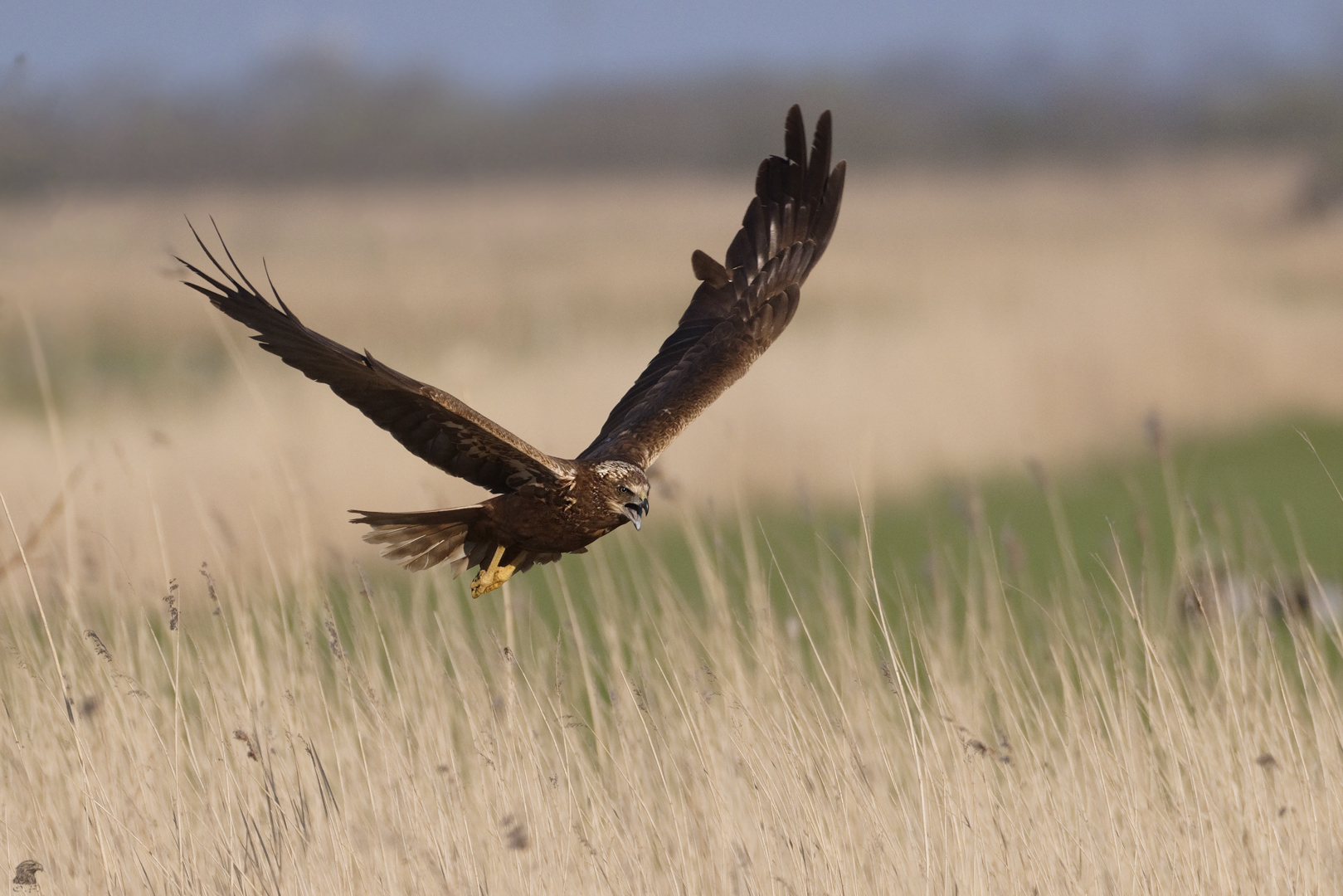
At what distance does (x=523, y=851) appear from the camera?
3.37 metres

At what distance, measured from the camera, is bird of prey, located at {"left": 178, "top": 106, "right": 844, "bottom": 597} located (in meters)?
3.52

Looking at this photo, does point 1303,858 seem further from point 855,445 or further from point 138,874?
point 855,445

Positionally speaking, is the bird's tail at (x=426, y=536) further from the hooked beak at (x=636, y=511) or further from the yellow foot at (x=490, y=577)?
the hooked beak at (x=636, y=511)

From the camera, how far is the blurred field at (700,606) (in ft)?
11.1

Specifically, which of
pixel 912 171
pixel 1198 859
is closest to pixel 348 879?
pixel 1198 859

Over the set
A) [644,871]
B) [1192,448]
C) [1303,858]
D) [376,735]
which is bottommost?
[1303,858]

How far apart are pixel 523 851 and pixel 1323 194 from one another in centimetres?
2813

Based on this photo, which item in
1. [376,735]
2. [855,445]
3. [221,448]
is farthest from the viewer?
[855,445]

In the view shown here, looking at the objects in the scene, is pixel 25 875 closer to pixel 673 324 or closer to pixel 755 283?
pixel 755 283

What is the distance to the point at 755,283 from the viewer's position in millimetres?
5445

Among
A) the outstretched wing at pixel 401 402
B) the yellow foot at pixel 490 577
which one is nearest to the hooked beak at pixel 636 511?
the outstretched wing at pixel 401 402

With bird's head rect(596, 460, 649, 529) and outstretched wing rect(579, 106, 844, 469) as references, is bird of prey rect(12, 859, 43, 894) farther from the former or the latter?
outstretched wing rect(579, 106, 844, 469)

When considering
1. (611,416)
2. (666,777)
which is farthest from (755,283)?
(666,777)

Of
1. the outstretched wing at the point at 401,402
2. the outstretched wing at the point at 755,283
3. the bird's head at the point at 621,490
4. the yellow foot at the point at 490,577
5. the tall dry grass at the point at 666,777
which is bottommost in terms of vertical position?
the tall dry grass at the point at 666,777
